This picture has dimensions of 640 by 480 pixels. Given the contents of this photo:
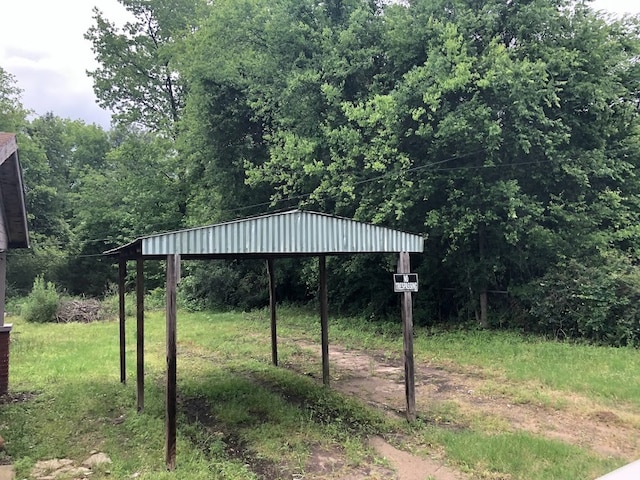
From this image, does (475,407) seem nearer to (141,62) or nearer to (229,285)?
(229,285)

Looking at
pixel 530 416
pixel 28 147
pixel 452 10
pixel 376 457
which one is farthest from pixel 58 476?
pixel 28 147

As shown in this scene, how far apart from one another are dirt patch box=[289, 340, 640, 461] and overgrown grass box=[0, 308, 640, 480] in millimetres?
282

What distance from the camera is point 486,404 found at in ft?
17.7

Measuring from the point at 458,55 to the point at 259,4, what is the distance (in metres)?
7.87

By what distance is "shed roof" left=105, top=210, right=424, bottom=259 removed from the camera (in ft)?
12.7

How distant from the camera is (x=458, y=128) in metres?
8.29

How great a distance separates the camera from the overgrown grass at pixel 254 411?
3.87 m

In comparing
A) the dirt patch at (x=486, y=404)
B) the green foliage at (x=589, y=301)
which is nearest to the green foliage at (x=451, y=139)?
the green foliage at (x=589, y=301)

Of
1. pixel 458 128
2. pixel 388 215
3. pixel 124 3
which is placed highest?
pixel 124 3

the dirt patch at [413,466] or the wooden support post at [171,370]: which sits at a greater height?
the wooden support post at [171,370]

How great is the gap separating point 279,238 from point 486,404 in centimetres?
322

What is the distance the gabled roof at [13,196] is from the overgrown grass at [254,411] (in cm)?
222

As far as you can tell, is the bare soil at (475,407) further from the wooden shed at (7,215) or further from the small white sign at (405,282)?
the wooden shed at (7,215)

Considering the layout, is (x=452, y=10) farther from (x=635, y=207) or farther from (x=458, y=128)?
(x=635, y=207)
